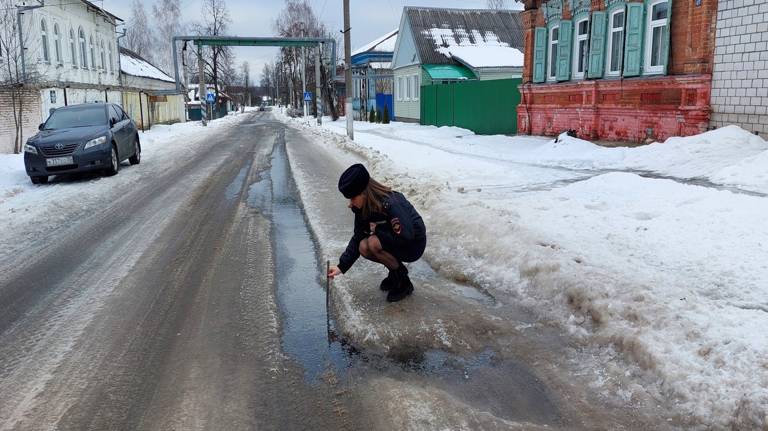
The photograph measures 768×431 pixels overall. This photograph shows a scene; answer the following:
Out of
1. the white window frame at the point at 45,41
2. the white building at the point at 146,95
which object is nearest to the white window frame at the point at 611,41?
the white window frame at the point at 45,41

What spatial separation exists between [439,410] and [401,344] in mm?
974

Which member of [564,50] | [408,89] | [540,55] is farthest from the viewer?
[408,89]

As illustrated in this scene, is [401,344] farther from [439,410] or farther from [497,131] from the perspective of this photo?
[497,131]

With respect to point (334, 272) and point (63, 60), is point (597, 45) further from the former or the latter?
point (63, 60)

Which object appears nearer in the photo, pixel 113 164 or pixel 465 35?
pixel 113 164

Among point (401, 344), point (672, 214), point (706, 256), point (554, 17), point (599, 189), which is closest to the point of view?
point (401, 344)

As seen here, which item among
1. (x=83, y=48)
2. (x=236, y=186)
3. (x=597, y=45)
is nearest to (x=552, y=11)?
(x=597, y=45)

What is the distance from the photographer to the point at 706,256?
5977mm

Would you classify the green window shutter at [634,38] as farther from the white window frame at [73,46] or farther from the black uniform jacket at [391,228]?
the white window frame at [73,46]

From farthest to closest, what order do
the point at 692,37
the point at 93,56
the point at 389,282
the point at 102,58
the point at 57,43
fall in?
the point at 102,58 < the point at 93,56 < the point at 57,43 < the point at 692,37 < the point at 389,282

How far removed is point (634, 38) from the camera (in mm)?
16281

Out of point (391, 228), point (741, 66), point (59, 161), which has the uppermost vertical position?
point (741, 66)

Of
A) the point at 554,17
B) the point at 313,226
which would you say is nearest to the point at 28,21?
the point at 554,17

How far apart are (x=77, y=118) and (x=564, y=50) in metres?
14.4
